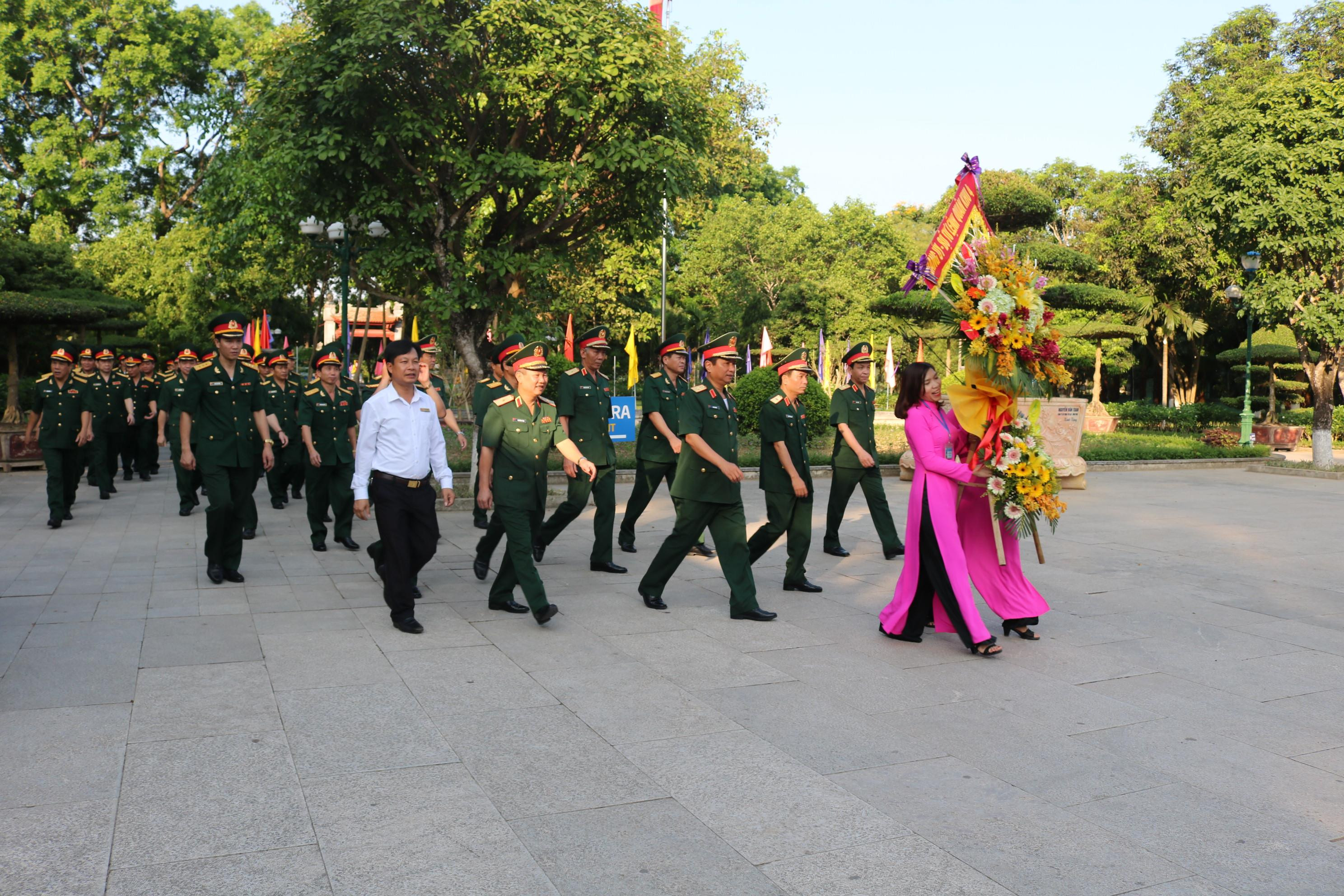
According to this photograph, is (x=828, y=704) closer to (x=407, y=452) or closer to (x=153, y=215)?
(x=407, y=452)

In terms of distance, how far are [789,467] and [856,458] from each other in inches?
82.6

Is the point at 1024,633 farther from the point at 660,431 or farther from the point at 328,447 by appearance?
the point at 328,447

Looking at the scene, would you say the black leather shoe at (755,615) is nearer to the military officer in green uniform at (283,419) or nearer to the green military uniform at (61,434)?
the military officer in green uniform at (283,419)

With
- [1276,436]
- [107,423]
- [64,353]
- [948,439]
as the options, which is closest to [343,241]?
[107,423]

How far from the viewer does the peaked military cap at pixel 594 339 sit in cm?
920

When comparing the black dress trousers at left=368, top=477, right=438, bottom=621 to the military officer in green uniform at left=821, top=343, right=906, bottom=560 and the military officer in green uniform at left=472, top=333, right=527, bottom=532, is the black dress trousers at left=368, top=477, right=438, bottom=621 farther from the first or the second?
the military officer in green uniform at left=821, top=343, right=906, bottom=560

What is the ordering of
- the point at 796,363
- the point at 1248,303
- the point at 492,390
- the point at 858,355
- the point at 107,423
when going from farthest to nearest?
1. the point at 1248,303
2. the point at 107,423
3. the point at 492,390
4. the point at 858,355
5. the point at 796,363

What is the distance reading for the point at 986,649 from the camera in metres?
6.07

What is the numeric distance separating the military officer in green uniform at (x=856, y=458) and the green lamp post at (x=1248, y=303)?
15.8m

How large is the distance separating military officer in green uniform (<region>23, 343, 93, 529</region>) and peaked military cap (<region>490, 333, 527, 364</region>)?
19.5 feet

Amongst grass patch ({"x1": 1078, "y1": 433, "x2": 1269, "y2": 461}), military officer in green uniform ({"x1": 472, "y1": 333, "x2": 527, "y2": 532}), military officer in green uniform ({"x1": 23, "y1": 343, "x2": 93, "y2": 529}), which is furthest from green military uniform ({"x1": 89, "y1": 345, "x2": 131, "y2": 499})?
grass patch ({"x1": 1078, "y1": 433, "x2": 1269, "y2": 461})

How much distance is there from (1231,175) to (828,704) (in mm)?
19823

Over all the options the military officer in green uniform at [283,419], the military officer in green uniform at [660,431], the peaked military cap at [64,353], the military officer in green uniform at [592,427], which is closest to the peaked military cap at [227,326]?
the military officer in green uniform at [592,427]

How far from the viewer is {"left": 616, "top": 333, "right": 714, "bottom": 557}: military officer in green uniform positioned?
29.4ft
